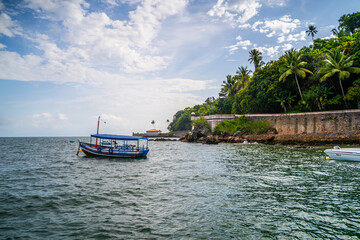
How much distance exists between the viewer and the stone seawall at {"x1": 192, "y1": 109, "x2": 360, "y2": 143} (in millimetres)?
37219

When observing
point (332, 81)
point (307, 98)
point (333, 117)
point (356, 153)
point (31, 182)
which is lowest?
point (31, 182)

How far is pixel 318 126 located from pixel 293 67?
13.7 meters

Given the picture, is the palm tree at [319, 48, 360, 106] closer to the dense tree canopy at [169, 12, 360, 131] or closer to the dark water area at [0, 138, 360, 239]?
the dense tree canopy at [169, 12, 360, 131]

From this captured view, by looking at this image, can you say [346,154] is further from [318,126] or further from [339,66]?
[339,66]

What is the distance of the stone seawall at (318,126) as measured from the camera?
3722 centimetres

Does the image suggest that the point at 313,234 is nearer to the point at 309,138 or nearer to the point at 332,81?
the point at 309,138

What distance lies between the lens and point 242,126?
186ft

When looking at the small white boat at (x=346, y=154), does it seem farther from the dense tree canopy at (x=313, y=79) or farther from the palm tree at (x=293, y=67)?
the palm tree at (x=293, y=67)

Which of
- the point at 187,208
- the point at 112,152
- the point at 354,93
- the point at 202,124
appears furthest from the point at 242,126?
the point at 187,208

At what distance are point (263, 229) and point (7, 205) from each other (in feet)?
36.5

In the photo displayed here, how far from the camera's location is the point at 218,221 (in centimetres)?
804

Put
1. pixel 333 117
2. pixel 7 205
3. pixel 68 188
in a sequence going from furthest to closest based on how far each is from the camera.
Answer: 1. pixel 333 117
2. pixel 68 188
3. pixel 7 205

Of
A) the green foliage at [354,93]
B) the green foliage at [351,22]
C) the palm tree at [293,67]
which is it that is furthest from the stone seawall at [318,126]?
the green foliage at [351,22]

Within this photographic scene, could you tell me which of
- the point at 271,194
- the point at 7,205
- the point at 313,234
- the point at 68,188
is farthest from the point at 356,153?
the point at 7,205
